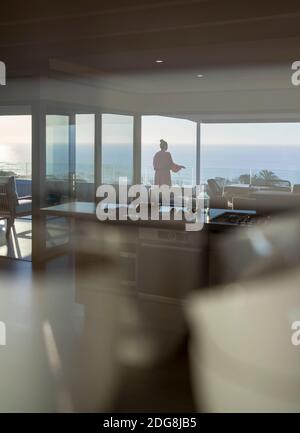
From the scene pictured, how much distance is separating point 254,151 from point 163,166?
4.21ft

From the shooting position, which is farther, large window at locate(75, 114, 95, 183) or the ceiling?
large window at locate(75, 114, 95, 183)

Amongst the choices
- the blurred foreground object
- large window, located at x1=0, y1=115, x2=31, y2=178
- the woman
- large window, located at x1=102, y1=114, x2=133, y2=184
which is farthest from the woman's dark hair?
the blurred foreground object

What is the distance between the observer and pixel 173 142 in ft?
22.0

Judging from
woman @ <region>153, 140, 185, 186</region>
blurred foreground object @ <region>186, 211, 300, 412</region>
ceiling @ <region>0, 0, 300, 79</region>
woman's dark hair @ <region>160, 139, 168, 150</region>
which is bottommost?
blurred foreground object @ <region>186, 211, 300, 412</region>

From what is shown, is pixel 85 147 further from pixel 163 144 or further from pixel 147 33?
pixel 147 33

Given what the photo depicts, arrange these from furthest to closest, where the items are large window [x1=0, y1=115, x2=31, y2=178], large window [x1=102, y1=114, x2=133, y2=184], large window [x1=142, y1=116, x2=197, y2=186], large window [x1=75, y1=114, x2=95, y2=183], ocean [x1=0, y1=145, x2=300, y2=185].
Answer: large window [x1=142, y1=116, x2=197, y2=186] < ocean [x1=0, y1=145, x2=300, y2=185] < large window [x1=102, y1=114, x2=133, y2=184] < large window [x1=75, y1=114, x2=95, y2=183] < large window [x1=0, y1=115, x2=31, y2=178]

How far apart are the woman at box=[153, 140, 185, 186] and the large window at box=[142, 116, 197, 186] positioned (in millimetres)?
53

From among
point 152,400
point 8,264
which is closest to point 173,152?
point 8,264

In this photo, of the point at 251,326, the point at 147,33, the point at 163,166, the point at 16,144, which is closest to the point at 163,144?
the point at 163,166

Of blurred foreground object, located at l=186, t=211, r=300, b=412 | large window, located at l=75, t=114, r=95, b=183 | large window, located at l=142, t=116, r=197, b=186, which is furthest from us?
large window, located at l=142, t=116, r=197, b=186

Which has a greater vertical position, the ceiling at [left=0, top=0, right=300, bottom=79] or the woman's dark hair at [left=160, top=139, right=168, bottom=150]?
the ceiling at [left=0, top=0, right=300, bottom=79]

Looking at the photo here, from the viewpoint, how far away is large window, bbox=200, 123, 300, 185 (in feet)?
21.2

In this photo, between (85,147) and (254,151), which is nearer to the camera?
(85,147)

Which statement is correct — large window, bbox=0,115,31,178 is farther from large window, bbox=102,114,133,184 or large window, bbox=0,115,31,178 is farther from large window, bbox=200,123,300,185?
large window, bbox=200,123,300,185
